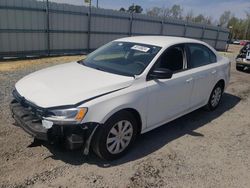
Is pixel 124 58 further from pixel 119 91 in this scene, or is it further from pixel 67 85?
pixel 67 85

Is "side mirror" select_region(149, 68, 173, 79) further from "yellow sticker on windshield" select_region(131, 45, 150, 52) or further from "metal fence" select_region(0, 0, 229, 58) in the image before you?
"metal fence" select_region(0, 0, 229, 58)

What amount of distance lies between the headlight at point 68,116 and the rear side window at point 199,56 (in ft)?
8.19

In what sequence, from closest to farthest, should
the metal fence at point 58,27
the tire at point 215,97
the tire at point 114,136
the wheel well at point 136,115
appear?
the tire at point 114,136, the wheel well at point 136,115, the tire at point 215,97, the metal fence at point 58,27

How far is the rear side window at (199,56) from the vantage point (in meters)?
4.91

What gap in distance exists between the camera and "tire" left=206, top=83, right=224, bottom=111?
579 centimetres

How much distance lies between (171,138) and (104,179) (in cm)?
165

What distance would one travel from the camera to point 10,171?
3.28 m

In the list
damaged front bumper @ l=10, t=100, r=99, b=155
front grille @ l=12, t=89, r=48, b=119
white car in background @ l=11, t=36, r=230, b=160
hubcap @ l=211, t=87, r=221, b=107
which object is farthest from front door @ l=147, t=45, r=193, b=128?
front grille @ l=12, t=89, r=48, b=119

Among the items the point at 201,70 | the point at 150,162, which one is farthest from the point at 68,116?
the point at 201,70

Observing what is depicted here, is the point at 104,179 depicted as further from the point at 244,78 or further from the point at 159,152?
the point at 244,78

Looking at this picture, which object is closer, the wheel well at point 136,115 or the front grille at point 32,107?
the front grille at point 32,107

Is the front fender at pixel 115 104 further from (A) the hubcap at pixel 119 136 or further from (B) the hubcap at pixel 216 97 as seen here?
(B) the hubcap at pixel 216 97

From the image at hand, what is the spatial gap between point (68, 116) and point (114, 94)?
2.18 feet

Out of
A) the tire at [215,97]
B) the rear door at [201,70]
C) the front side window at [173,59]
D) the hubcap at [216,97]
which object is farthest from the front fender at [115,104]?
the hubcap at [216,97]
